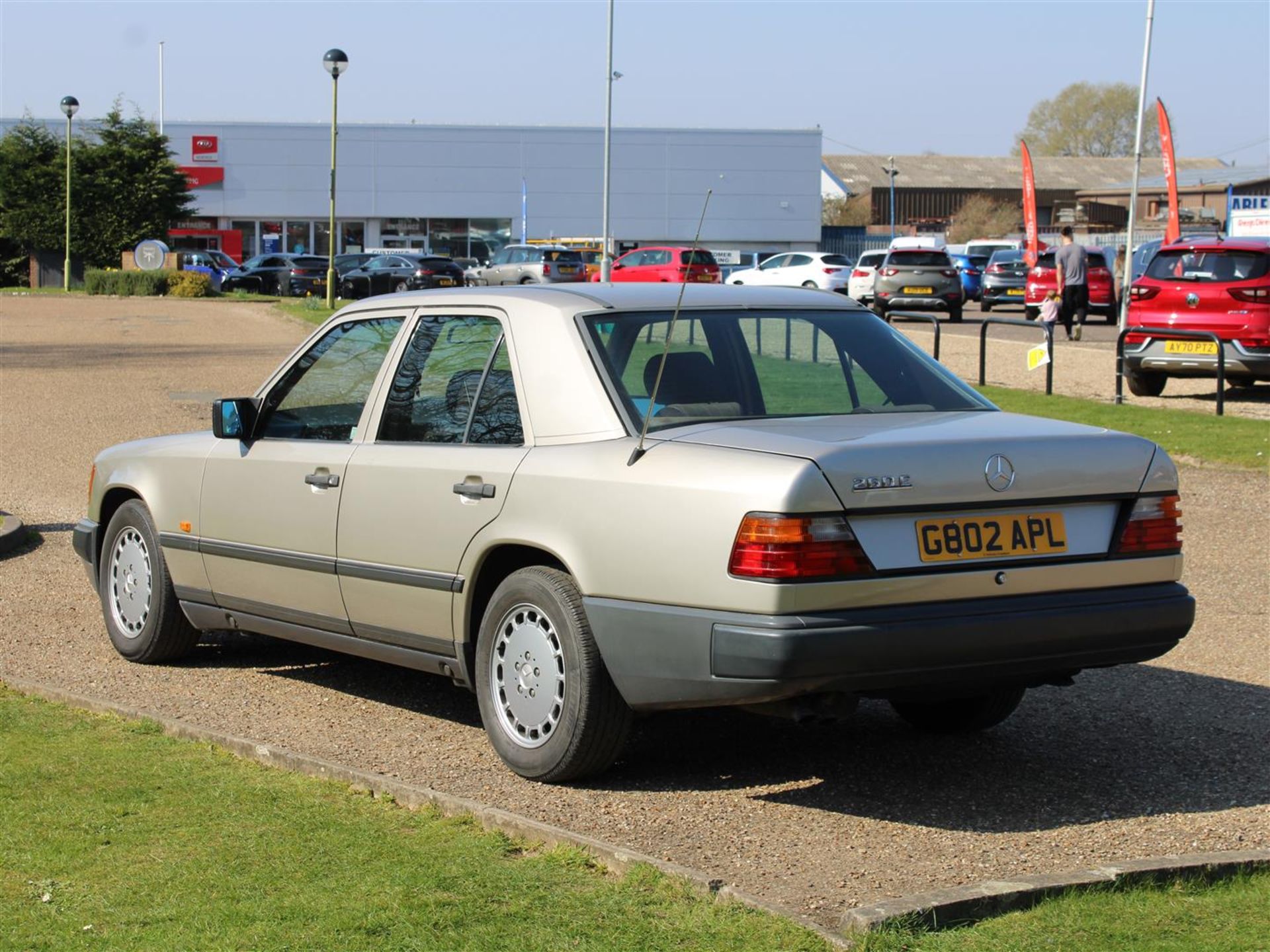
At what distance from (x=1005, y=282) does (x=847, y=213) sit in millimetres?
68231

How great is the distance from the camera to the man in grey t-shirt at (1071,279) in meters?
29.3

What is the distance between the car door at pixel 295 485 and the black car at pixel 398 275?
40697 mm

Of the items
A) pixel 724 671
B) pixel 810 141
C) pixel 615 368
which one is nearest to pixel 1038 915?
pixel 724 671

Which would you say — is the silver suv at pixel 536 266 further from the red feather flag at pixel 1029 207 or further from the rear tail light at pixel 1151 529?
the rear tail light at pixel 1151 529

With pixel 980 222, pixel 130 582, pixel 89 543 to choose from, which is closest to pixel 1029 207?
pixel 89 543

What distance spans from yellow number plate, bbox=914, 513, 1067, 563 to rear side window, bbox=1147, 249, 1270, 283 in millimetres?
16018

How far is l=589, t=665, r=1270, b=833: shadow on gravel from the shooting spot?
5.25 metres

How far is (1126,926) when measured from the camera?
13.4ft

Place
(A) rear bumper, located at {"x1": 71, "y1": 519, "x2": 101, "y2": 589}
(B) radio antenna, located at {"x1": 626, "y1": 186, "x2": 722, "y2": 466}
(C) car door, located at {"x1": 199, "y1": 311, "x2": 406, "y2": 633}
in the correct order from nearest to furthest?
(B) radio antenna, located at {"x1": 626, "y1": 186, "x2": 722, "y2": 466}
(C) car door, located at {"x1": 199, "y1": 311, "x2": 406, "y2": 633}
(A) rear bumper, located at {"x1": 71, "y1": 519, "x2": 101, "y2": 589}

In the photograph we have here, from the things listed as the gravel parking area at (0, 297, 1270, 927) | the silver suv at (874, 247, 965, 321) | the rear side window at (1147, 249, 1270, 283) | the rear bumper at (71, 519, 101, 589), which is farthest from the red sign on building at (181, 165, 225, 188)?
the rear bumper at (71, 519, 101, 589)

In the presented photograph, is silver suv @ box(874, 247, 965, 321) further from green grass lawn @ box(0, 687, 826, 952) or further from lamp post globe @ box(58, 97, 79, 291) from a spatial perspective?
green grass lawn @ box(0, 687, 826, 952)

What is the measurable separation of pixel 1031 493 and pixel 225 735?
113 inches

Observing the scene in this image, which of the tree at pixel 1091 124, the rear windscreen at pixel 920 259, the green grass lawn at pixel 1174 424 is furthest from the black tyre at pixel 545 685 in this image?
the tree at pixel 1091 124

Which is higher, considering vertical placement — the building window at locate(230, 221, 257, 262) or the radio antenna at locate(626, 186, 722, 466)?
the building window at locate(230, 221, 257, 262)
